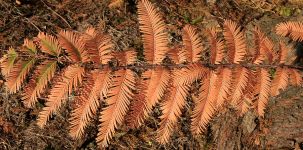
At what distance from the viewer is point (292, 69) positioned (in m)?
2.16

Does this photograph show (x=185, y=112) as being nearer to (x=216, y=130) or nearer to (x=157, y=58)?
(x=216, y=130)

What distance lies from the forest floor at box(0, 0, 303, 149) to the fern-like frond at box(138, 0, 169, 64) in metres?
2.00

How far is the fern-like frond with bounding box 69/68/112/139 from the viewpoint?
1.73m

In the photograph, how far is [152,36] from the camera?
184cm

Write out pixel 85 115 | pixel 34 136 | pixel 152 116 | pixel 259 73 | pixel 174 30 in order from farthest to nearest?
pixel 174 30 → pixel 152 116 → pixel 34 136 → pixel 259 73 → pixel 85 115

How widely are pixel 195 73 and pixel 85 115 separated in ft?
1.87

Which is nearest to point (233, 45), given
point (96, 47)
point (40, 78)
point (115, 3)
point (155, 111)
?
point (96, 47)

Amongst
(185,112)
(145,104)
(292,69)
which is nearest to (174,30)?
(185,112)

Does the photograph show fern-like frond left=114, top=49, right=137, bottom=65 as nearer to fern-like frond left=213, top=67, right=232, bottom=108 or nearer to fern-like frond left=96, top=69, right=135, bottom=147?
fern-like frond left=96, top=69, right=135, bottom=147

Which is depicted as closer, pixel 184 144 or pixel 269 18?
pixel 184 144

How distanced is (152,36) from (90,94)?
407 millimetres

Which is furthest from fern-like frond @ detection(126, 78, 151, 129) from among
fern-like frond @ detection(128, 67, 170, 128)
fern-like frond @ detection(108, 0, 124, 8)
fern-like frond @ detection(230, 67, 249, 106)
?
fern-like frond @ detection(108, 0, 124, 8)

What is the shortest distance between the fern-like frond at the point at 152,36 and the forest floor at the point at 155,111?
6.56ft

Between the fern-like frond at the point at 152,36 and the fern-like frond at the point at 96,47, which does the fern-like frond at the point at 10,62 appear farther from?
the fern-like frond at the point at 152,36
